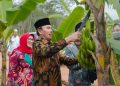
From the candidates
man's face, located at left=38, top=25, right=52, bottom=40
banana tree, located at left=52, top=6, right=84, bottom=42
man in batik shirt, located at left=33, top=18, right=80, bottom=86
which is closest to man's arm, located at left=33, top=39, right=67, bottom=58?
man in batik shirt, located at left=33, top=18, right=80, bottom=86

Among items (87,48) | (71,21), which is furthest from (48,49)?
(71,21)

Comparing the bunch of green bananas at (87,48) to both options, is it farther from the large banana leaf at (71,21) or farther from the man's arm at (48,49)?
the large banana leaf at (71,21)

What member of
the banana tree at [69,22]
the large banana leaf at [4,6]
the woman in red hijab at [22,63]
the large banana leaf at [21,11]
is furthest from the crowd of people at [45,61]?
the large banana leaf at [4,6]

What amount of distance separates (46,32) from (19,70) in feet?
3.81

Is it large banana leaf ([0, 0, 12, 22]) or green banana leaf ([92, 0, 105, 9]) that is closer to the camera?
green banana leaf ([92, 0, 105, 9])

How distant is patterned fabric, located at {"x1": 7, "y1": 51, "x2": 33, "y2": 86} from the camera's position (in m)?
4.50

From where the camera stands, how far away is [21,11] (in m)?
4.03

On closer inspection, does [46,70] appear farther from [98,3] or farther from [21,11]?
[98,3]

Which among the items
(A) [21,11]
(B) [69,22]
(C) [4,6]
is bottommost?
(B) [69,22]

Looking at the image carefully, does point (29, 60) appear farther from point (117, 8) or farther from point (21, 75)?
point (117, 8)

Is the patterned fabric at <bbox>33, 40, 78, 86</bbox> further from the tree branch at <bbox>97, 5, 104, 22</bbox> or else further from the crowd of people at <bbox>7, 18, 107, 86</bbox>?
the tree branch at <bbox>97, 5, 104, 22</bbox>

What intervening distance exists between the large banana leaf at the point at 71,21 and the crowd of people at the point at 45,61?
16 centimetres

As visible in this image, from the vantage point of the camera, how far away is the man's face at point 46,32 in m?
3.49

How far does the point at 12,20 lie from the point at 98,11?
83.3 inches
